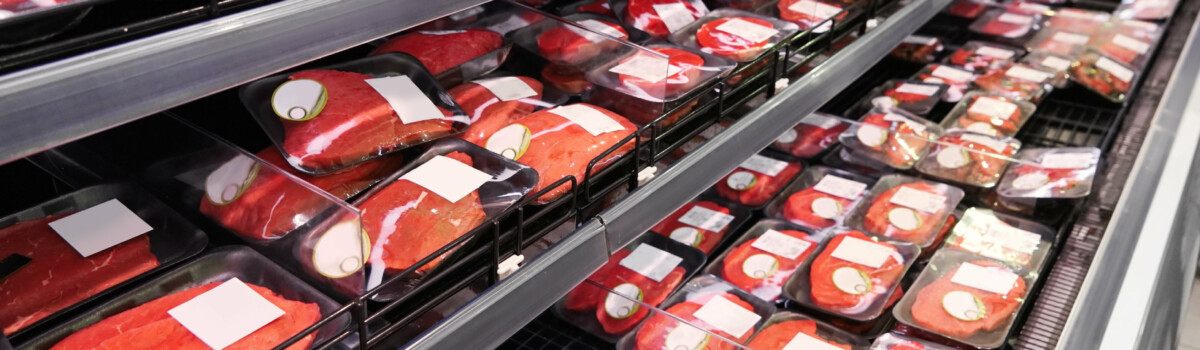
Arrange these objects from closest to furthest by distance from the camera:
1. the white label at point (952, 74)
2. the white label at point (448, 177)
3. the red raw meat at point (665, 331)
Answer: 1. the white label at point (448, 177)
2. the red raw meat at point (665, 331)
3. the white label at point (952, 74)

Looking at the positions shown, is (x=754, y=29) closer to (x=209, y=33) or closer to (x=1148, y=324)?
(x=1148, y=324)

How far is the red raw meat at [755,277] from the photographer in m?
1.90

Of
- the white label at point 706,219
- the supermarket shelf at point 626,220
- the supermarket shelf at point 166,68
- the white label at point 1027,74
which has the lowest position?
the white label at point 706,219

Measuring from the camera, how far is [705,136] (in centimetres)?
152

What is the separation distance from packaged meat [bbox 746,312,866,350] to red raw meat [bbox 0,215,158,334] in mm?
1100

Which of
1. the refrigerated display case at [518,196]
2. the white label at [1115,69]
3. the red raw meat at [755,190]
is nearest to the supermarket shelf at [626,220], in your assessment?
the refrigerated display case at [518,196]

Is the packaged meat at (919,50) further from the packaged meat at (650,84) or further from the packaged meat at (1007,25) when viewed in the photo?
the packaged meat at (650,84)

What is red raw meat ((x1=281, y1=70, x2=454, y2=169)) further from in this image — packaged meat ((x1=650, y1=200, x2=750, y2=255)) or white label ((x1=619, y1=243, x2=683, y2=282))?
packaged meat ((x1=650, y1=200, x2=750, y2=255))

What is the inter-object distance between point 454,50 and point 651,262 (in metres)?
0.65

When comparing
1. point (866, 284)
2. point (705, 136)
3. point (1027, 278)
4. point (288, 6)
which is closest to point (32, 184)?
point (288, 6)

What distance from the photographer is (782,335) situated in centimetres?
174

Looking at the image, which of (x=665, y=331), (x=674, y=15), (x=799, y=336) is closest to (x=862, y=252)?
(x=799, y=336)

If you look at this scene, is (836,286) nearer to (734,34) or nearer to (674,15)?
(734,34)

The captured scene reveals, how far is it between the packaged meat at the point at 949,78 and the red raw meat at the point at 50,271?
230cm
